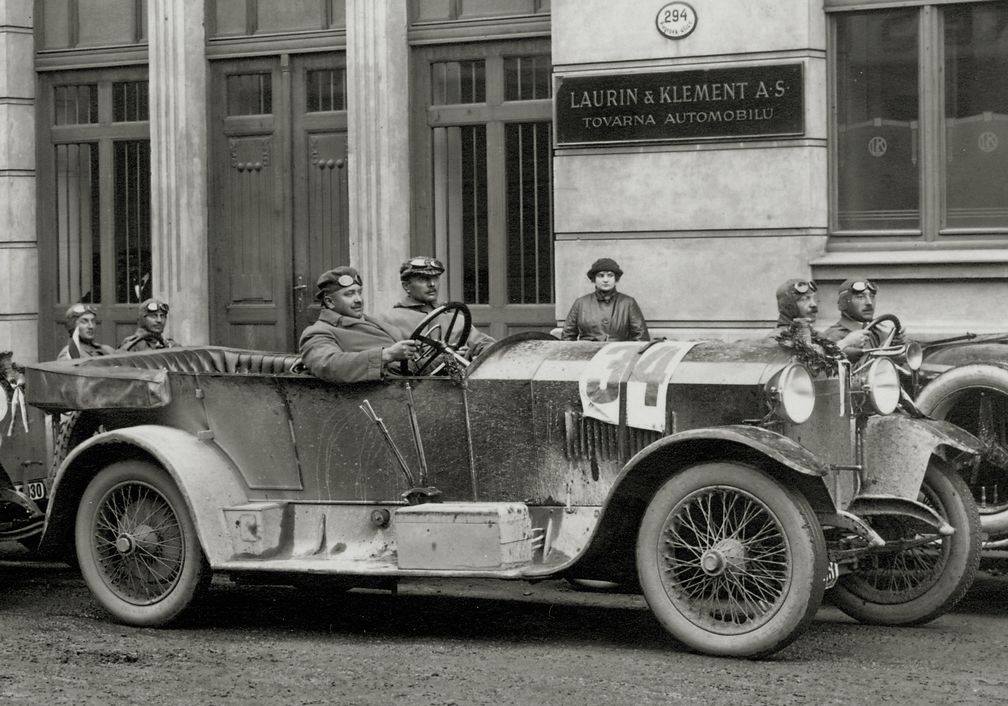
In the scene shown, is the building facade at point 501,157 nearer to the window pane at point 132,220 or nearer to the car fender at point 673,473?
the window pane at point 132,220

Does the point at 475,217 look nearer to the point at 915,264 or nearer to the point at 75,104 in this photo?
the point at 915,264

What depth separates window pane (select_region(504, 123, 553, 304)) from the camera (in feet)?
41.7

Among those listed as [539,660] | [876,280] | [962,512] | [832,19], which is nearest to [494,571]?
[539,660]

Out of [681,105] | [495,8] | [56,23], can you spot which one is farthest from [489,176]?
[56,23]

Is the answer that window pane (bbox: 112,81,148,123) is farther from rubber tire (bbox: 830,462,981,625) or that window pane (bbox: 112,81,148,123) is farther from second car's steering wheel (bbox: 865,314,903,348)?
rubber tire (bbox: 830,462,981,625)

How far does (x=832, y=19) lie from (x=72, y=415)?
600cm

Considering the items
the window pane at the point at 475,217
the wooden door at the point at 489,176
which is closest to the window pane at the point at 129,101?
the wooden door at the point at 489,176

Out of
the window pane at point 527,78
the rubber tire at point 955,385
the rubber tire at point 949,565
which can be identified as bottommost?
the rubber tire at point 949,565

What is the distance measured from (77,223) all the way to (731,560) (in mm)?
9017

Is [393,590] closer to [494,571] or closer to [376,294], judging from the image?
[494,571]

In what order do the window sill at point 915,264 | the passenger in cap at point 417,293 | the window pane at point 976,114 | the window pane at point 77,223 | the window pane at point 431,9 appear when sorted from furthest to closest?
the window pane at point 77,223, the window pane at point 431,9, the window pane at point 976,114, the window sill at point 915,264, the passenger in cap at point 417,293

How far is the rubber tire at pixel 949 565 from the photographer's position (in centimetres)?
751

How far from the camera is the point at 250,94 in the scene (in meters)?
13.7

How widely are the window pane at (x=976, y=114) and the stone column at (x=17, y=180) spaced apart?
294 inches
